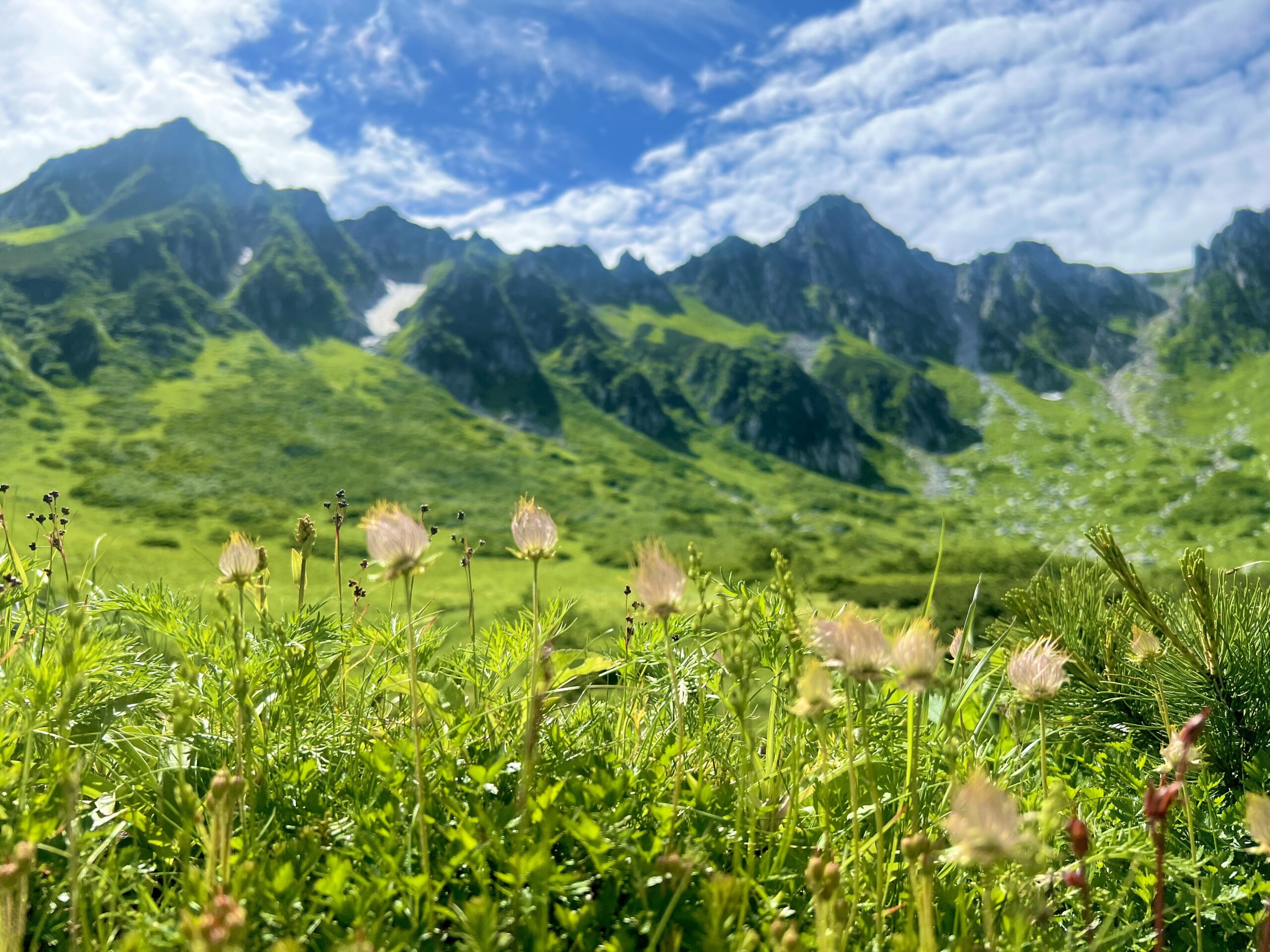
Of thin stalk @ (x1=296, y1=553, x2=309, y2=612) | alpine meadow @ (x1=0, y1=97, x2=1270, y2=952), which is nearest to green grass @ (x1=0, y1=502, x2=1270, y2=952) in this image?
alpine meadow @ (x1=0, y1=97, x2=1270, y2=952)

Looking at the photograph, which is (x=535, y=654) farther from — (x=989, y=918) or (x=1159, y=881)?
(x=1159, y=881)

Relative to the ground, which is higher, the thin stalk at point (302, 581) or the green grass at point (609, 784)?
the thin stalk at point (302, 581)

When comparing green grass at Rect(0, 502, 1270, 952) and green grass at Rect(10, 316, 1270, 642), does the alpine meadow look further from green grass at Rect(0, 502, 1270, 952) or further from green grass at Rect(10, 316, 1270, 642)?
green grass at Rect(10, 316, 1270, 642)

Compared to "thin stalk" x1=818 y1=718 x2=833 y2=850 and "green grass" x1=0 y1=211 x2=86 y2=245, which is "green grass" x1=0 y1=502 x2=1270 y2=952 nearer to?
"thin stalk" x1=818 y1=718 x2=833 y2=850

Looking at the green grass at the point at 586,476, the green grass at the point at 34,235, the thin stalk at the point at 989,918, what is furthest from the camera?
the green grass at the point at 34,235

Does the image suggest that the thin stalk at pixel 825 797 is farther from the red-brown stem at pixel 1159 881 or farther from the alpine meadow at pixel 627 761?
the red-brown stem at pixel 1159 881

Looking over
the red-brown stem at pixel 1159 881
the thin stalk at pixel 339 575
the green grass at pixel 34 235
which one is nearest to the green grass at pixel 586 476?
the thin stalk at pixel 339 575

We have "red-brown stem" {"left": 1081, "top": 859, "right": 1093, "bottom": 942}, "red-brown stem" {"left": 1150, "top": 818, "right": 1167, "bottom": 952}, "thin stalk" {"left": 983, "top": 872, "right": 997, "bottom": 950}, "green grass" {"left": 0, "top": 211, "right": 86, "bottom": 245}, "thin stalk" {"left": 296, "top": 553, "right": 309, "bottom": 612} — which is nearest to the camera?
"thin stalk" {"left": 983, "top": 872, "right": 997, "bottom": 950}

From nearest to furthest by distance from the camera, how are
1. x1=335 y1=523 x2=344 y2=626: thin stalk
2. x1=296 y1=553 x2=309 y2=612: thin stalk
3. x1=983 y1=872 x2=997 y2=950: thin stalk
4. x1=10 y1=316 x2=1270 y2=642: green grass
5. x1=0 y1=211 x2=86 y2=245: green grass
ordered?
x1=983 y1=872 x2=997 y2=950: thin stalk < x1=296 y1=553 x2=309 y2=612: thin stalk < x1=335 y1=523 x2=344 y2=626: thin stalk < x1=10 y1=316 x2=1270 y2=642: green grass < x1=0 y1=211 x2=86 y2=245: green grass

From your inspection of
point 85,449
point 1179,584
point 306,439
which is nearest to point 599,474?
point 306,439

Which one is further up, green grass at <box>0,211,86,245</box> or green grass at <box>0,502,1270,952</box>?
green grass at <box>0,211,86,245</box>

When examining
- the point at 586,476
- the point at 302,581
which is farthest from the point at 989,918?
the point at 586,476

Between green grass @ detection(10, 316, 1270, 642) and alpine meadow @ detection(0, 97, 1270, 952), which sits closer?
alpine meadow @ detection(0, 97, 1270, 952)

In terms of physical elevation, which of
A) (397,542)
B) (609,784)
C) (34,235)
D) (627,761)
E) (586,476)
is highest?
(34,235)
